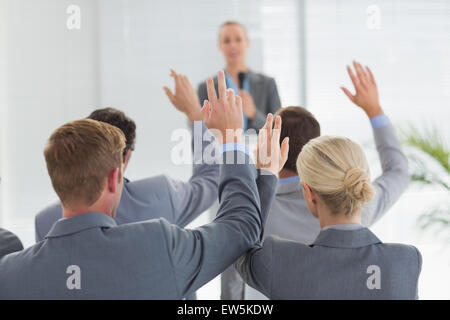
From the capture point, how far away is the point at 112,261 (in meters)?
1.09

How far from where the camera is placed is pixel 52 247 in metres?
1.10

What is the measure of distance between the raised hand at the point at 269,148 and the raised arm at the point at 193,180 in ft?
1.36

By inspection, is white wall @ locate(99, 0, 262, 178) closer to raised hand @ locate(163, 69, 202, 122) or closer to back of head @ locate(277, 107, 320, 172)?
raised hand @ locate(163, 69, 202, 122)

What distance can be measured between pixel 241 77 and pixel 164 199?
2.01 meters

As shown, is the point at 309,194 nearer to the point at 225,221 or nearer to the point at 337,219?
the point at 337,219

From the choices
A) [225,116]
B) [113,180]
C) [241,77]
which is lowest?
[113,180]

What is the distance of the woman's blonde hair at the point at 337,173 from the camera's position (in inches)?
48.2

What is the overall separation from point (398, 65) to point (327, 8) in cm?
74

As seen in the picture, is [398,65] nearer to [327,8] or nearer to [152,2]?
[327,8]

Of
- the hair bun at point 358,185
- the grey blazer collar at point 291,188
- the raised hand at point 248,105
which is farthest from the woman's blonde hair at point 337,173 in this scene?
the raised hand at point 248,105

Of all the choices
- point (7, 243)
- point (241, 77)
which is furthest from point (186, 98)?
point (241, 77)

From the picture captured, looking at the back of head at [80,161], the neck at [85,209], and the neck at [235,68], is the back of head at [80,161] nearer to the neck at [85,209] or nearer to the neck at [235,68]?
the neck at [85,209]

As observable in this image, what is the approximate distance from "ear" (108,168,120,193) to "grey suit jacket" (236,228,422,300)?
13.9 inches
